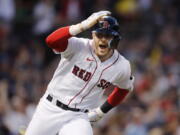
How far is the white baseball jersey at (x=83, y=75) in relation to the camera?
818 cm

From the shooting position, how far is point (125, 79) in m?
8.47

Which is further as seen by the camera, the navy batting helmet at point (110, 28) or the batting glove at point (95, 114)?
the batting glove at point (95, 114)

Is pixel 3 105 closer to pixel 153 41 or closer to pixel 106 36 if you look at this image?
pixel 106 36

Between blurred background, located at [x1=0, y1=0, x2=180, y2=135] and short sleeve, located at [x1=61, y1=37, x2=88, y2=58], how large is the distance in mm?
3486

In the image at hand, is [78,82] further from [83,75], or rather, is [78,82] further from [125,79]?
[125,79]

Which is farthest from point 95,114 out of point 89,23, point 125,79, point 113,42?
point 89,23

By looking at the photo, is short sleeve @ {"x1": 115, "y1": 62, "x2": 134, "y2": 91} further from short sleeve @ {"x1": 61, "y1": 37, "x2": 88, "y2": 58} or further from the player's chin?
short sleeve @ {"x1": 61, "y1": 37, "x2": 88, "y2": 58}

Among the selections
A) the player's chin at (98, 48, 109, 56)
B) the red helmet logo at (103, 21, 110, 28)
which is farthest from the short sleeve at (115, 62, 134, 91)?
the red helmet logo at (103, 21, 110, 28)

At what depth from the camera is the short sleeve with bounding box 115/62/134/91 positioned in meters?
8.38

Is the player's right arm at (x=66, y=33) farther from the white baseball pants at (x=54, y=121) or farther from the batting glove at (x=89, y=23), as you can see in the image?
the white baseball pants at (x=54, y=121)

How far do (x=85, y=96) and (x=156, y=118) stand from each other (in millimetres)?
4449

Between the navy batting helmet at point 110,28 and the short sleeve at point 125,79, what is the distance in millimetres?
435

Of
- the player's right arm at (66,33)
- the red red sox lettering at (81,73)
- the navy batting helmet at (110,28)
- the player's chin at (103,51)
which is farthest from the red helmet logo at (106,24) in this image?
the red red sox lettering at (81,73)

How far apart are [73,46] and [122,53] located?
743cm
